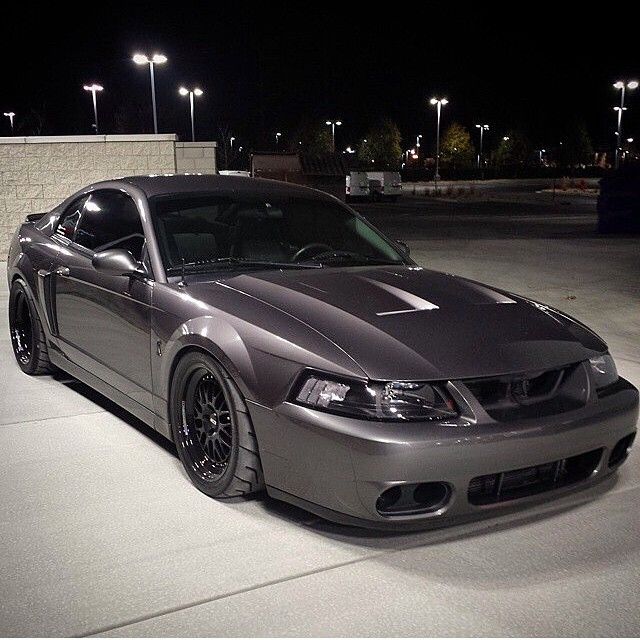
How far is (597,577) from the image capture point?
3.07 meters

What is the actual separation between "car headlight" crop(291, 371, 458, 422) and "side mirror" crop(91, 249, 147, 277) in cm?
141

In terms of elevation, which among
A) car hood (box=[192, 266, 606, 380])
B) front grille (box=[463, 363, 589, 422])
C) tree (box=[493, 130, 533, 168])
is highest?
tree (box=[493, 130, 533, 168])

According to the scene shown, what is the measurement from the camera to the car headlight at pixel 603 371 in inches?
139

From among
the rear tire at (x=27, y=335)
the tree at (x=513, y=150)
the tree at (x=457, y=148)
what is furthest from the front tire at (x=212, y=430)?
the tree at (x=513, y=150)

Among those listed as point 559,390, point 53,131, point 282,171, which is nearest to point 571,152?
point 53,131

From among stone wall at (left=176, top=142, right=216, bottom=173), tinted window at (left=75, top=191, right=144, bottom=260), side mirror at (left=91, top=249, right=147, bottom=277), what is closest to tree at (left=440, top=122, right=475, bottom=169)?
stone wall at (left=176, top=142, right=216, bottom=173)

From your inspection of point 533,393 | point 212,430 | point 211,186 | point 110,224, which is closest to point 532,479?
point 533,393

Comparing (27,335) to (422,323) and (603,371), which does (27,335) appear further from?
(603,371)

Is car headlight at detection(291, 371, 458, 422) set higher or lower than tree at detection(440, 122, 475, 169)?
lower

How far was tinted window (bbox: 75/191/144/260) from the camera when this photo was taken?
4.60m

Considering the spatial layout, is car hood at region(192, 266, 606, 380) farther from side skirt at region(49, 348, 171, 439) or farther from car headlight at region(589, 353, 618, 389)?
side skirt at region(49, 348, 171, 439)

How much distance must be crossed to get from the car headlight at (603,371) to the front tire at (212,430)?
1479 millimetres

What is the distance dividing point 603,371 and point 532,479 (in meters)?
0.66

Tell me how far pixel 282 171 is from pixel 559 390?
3069cm
